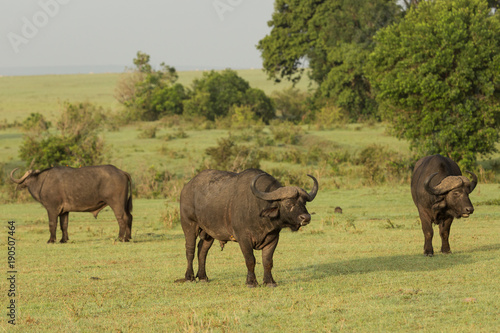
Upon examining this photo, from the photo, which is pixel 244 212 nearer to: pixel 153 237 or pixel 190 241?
pixel 190 241

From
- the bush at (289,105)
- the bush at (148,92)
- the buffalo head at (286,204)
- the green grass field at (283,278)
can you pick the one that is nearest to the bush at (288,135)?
the green grass field at (283,278)

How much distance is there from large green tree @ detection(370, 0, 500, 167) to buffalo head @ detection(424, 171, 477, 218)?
616 inches

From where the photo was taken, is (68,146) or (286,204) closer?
(286,204)

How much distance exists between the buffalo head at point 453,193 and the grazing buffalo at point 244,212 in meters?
3.45

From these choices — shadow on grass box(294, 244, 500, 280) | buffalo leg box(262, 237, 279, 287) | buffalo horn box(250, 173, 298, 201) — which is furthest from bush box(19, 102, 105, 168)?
buffalo horn box(250, 173, 298, 201)

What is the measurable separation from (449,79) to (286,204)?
20.0 metres

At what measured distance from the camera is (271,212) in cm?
942

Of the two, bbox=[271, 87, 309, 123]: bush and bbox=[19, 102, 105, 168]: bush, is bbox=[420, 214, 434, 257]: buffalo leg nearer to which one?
bbox=[19, 102, 105, 168]: bush

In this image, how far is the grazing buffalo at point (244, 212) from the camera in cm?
938

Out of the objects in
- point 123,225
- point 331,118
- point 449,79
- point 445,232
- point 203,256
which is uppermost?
point 449,79

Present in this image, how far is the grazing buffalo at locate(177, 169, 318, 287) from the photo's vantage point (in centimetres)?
938

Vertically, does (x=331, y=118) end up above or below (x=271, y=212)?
below

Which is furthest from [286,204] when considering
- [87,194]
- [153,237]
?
[87,194]

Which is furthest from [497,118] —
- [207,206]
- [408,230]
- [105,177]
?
[207,206]
